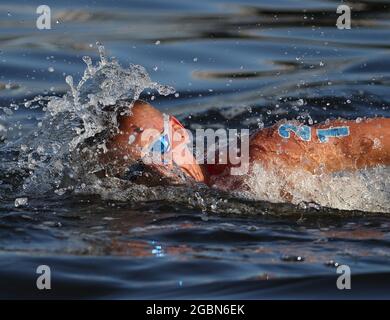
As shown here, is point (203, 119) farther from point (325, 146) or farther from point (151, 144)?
point (151, 144)

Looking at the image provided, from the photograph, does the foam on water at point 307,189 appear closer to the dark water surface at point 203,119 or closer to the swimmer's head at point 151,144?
the dark water surface at point 203,119

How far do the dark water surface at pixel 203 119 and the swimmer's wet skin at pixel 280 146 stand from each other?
0.26m

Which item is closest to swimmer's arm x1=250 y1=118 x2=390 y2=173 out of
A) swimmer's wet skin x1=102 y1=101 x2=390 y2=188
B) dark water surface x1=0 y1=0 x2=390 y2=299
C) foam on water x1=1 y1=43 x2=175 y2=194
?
swimmer's wet skin x1=102 y1=101 x2=390 y2=188

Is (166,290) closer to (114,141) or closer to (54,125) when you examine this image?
(114,141)

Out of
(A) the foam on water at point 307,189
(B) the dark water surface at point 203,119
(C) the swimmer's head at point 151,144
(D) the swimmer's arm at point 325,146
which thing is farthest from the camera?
(D) the swimmer's arm at point 325,146

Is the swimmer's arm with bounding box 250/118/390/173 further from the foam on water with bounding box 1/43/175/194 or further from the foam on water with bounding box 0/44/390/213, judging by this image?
the foam on water with bounding box 1/43/175/194

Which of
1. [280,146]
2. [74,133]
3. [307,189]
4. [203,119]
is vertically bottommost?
[307,189]

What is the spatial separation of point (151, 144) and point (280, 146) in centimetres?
77

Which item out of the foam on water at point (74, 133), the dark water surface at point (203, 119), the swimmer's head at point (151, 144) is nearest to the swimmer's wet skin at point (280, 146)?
the swimmer's head at point (151, 144)

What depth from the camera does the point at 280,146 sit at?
661cm

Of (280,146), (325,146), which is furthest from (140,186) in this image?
(325,146)

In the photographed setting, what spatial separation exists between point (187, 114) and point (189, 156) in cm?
292

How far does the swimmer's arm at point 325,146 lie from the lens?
260 inches

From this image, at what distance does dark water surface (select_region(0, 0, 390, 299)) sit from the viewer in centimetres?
550
